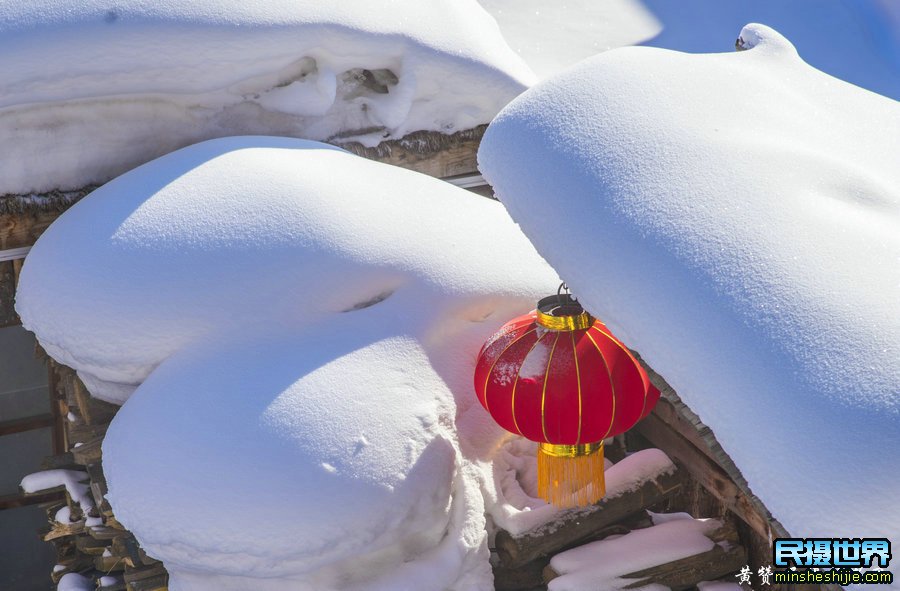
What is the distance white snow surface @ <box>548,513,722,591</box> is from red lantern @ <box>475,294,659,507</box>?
31 cm

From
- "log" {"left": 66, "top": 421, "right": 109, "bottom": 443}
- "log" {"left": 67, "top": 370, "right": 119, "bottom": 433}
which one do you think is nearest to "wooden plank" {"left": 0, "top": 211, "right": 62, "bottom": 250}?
"log" {"left": 67, "top": 370, "right": 119, "bottom": 433}

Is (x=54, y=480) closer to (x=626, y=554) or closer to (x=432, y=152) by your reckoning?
(x=432, y=152)

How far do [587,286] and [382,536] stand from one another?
92cm

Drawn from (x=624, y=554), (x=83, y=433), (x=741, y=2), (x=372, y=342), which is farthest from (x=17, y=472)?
(x=741, y=2)

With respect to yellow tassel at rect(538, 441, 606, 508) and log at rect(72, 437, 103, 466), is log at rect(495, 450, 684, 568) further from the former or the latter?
log at rect(72, 437, 103, 466)

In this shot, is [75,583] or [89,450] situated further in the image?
[75,583]

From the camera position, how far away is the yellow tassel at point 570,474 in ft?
9.71

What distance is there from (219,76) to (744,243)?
6.89 ft

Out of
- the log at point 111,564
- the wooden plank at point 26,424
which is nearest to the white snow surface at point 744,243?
the log at point 111,564

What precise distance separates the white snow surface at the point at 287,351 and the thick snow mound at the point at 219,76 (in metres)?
0.30

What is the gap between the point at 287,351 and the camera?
9.62ft

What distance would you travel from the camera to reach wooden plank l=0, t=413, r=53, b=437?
4340 millimetres

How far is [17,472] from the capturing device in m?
4.39

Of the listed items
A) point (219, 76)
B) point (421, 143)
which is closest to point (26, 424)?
point (219, 76)
